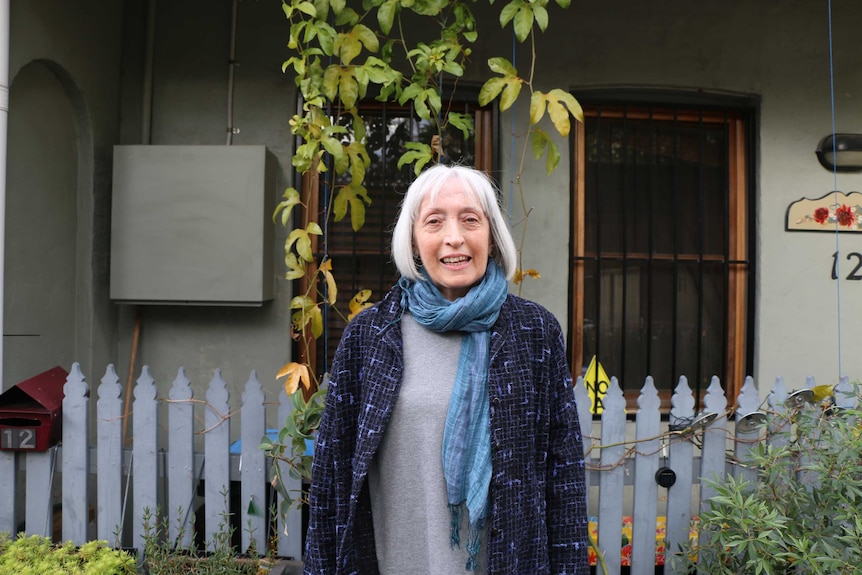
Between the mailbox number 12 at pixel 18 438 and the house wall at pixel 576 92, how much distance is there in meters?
1.13

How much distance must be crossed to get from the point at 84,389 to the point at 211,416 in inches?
22.0

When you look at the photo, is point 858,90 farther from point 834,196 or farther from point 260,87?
point 260,87

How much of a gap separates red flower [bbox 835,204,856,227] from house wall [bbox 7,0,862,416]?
4.3 inches

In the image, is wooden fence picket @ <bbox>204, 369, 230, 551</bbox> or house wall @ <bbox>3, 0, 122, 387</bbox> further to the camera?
house wall @ <bbox>3, 0, 122, 387</bbox>

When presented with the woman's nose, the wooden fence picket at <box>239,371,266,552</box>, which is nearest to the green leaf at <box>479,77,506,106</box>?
the woman's nose

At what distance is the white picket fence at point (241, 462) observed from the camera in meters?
2.94

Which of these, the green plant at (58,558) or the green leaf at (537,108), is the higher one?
the green leaf at (537,108)

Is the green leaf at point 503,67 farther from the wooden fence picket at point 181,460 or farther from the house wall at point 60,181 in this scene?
the house wall at point 60,181

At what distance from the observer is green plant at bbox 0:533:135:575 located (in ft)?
8.61

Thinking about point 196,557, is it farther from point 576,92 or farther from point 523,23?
point 576,92

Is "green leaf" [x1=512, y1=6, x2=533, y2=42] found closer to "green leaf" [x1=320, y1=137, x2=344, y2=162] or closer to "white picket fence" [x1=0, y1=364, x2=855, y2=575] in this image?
"green leaf" [x1=320, y1=137, x2=344, y2=162]

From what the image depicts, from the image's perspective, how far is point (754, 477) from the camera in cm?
296

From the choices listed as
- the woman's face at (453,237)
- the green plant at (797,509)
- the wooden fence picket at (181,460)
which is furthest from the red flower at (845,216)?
the wooden fence picket at (181,460)

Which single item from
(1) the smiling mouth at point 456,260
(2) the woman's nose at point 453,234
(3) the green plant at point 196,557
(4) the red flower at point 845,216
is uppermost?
(4) the red flower at point 845,216
